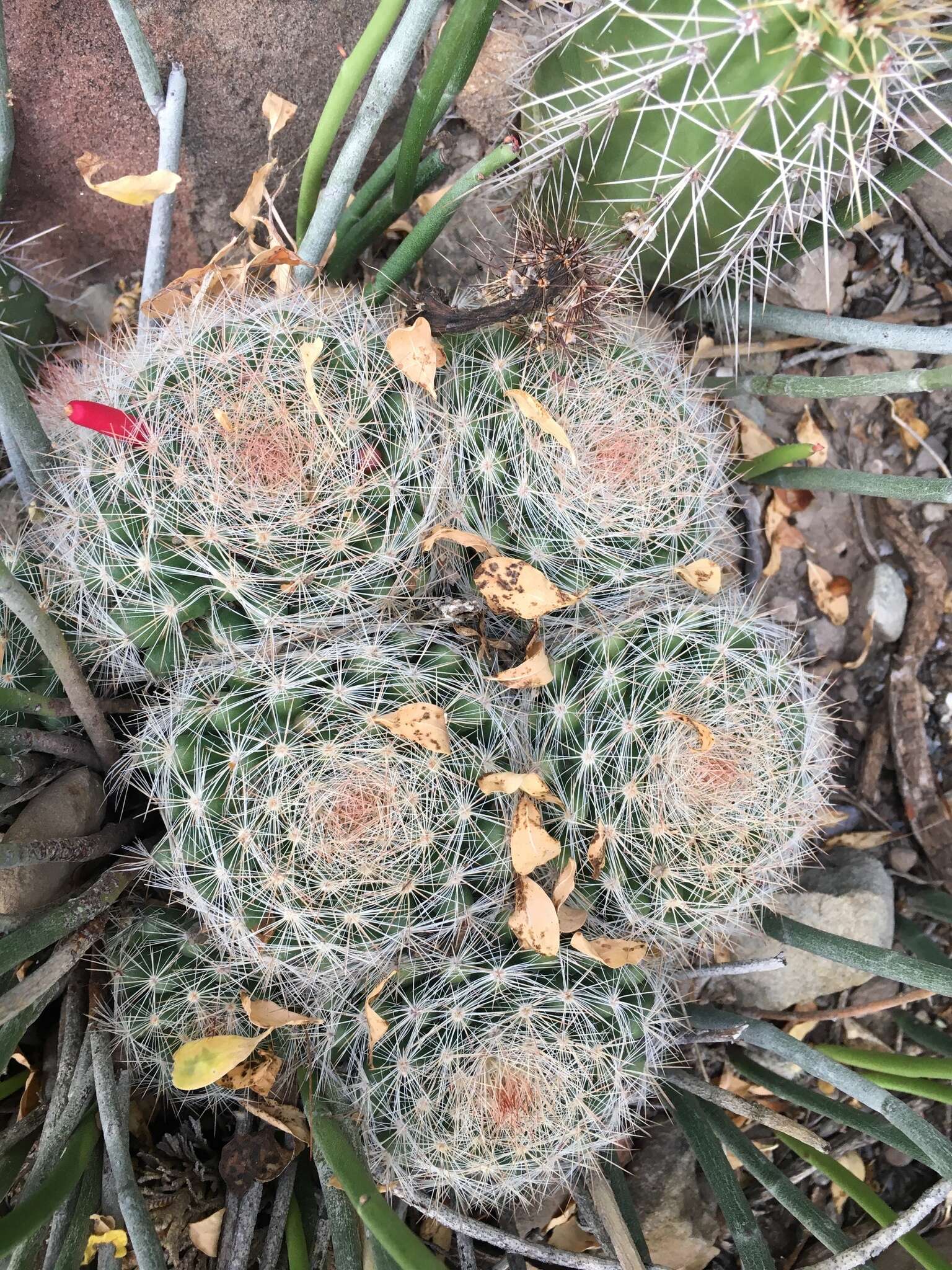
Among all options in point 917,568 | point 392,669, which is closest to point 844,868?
point 917,568

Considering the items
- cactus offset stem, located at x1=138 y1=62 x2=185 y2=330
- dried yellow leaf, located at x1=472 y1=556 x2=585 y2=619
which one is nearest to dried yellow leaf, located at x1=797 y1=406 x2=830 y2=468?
dried yellow leaf, located at x1=472 y1=556 x2=585 y2=619

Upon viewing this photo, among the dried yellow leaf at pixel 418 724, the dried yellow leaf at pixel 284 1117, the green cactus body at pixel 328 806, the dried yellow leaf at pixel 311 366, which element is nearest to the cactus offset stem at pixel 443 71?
the dried yellow leaf at pixel 311 366

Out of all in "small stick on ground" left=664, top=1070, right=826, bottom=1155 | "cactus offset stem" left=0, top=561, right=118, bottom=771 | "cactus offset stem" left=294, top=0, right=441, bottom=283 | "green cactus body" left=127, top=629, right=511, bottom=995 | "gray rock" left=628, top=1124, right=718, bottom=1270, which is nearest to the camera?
"cactus offset stem" left=0, top=561, right=118, bottom=771

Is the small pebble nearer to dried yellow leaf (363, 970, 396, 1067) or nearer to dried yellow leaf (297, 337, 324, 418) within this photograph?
dried yellow leaf (363, 970, 396, 1067)

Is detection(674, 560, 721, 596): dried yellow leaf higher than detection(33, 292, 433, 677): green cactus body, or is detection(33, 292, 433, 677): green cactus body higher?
detection(33, 292, 433, 677): green cactus body

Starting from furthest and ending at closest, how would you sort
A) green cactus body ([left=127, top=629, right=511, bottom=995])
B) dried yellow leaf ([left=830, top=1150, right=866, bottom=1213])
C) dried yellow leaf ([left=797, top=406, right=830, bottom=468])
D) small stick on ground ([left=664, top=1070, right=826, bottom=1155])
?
dried yellow leaf ([left=797, top=406, right=830, bottom=468]), dried yellow leaf ([left=830, top=1150, right=866, bottom=1213]), small stick on ground ([left=664, top=1070, right=826, bottom=1155]), green cactus body ([left=127, top=629, right=511, bottom=995])

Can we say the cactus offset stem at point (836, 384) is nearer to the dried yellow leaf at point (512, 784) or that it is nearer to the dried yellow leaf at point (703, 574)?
the dried yellow leaf at point (703, 574)

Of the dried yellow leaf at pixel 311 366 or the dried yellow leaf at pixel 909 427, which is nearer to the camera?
the dried yellow leaf at pixel 311 366

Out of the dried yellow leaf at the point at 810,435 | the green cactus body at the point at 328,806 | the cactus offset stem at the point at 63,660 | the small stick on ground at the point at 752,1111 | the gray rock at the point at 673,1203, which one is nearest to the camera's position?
the cactus offset stem at the point at 63,660
